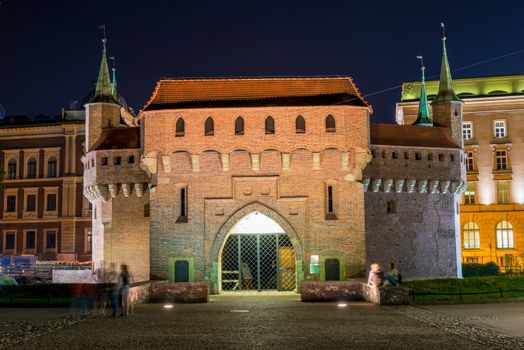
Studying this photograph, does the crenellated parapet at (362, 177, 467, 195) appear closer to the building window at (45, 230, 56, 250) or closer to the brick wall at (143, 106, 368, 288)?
the brick wall at (143, 106, 368, 288)

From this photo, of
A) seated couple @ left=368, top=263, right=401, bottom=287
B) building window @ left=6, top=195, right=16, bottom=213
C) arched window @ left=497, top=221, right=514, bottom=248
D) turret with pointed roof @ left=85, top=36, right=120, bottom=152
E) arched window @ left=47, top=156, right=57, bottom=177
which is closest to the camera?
seated couple @ left=368, top=263, right=401, bottom=287

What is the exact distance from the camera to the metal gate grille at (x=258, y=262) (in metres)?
34.6

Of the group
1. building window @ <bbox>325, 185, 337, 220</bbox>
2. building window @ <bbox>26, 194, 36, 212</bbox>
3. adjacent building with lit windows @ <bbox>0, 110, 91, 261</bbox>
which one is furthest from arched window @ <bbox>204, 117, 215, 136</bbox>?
building window @ <bbox>26, 194, 36, 212</bbox>

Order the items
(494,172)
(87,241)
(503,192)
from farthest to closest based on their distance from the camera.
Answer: (87,241) → (494,172) → (503,192)

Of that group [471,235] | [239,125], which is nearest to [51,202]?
[471,235]

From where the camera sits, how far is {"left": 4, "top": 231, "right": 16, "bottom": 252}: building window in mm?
66625

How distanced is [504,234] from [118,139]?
35.0m

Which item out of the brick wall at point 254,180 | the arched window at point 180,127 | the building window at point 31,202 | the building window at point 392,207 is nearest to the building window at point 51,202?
the building window at point 31,202

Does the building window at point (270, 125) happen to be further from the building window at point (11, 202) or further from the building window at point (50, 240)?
the building window at point (11, 202)

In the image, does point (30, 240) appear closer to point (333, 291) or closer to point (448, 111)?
point (448, 111)

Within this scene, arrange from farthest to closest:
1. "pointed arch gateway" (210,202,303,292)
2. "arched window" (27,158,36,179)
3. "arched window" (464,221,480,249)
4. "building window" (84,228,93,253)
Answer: "arched window" (27,158,36,179) < "building window" (84,228,93,253) < "arched window" (464,221,480,249) < "pointed arch gateway" (210,202,303,292)

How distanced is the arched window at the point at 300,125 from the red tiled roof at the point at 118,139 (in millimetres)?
7940

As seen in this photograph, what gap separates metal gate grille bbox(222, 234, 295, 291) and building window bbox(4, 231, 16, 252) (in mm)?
37299

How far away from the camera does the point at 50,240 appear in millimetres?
66312
